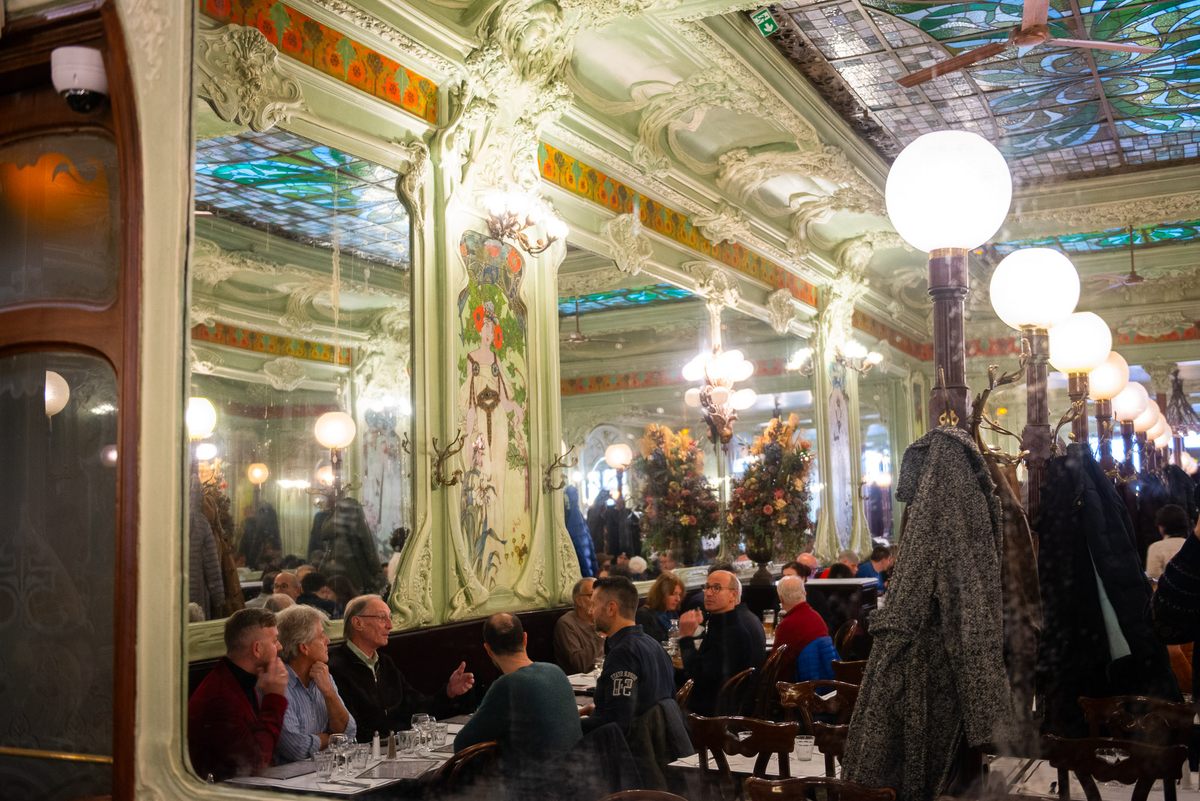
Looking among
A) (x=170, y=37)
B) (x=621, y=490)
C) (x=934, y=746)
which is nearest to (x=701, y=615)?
(x=621, y=490)

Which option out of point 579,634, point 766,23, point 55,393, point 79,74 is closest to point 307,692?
point 579,634

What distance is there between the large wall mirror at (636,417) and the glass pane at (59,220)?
1492 mm

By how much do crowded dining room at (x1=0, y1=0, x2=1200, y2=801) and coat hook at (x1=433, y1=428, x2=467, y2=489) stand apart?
14 mm

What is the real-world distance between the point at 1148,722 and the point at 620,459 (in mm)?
2139

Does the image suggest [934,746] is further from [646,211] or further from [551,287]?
[551,287]

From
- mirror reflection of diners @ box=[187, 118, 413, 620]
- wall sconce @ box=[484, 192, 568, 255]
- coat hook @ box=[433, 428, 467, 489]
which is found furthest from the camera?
coat hook @ box=[433, 428, 467, 489]

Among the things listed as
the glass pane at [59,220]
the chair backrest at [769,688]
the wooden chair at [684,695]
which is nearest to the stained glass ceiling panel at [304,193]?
the glass pane at [59,220]

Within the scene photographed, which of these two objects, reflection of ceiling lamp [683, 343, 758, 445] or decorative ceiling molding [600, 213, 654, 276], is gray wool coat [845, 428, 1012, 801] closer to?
reflection of ceiling lamp [683, 343, 758, 445]

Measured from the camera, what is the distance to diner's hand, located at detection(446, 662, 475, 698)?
12.5ft

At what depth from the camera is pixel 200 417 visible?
3252 millimetres

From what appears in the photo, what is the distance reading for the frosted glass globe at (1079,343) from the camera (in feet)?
7.09

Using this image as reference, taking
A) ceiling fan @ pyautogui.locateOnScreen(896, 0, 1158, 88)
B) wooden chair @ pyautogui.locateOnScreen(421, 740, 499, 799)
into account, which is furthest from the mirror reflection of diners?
ceiling fan @ pyautogui.locateOnScreen(896, 0, 1158, 88)

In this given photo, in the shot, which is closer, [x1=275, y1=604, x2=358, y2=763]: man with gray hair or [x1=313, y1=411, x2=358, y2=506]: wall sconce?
[x1=275, y1=604, x2=358, y2=763]: man with gray hair

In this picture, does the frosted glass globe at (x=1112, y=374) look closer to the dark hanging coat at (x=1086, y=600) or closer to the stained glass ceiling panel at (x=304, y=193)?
the dark hanging coat at (x=1086, y=600)
